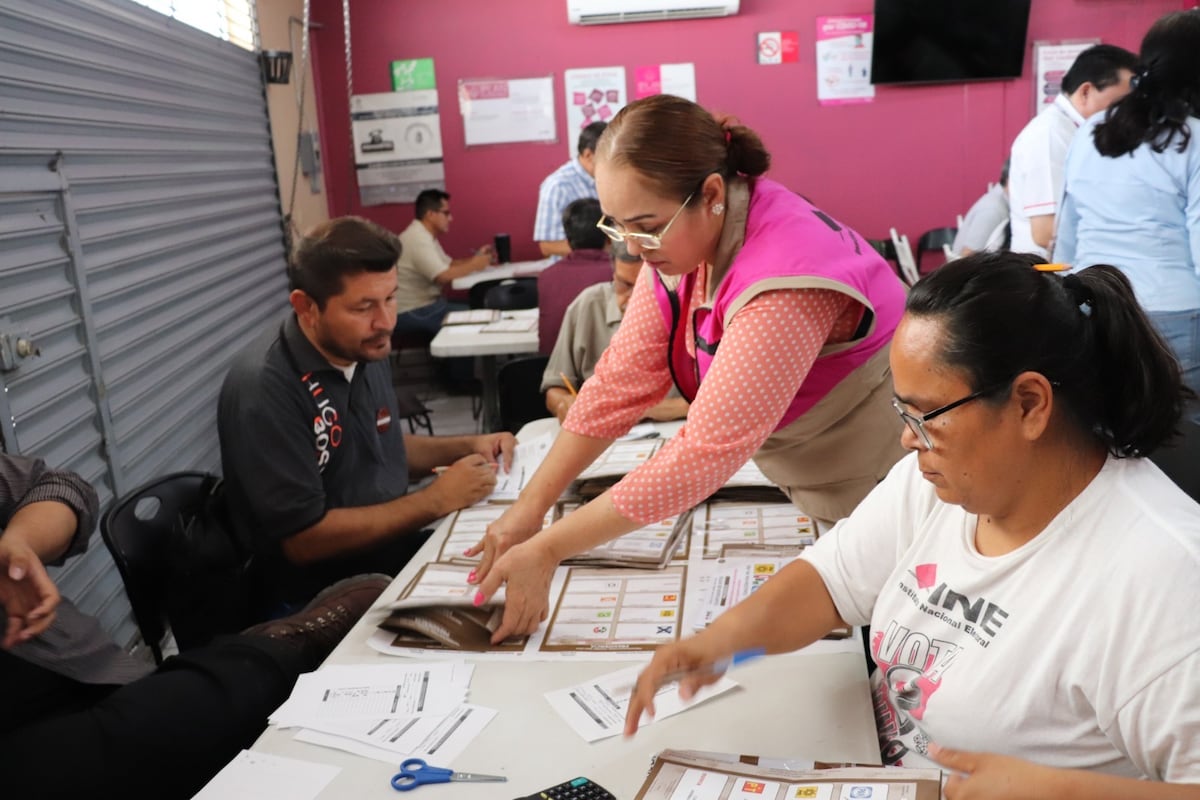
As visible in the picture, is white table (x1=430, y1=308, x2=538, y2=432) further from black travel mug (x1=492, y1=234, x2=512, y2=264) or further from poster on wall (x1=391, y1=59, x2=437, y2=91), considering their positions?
poster on wall (x1=391, y1=59, x2=437, y2=91)

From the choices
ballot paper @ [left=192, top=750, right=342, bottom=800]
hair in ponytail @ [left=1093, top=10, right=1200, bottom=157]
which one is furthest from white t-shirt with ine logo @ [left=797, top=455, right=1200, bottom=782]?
hair in ponytail @ [left=1093, top=10, right=1200, bottom=157]

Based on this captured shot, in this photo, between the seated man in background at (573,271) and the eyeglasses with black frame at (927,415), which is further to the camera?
the seated man in background at (573,271)

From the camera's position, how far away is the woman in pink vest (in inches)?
60.3

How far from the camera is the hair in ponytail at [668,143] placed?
5.22 ft

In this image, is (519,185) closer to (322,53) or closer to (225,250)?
(322,53)

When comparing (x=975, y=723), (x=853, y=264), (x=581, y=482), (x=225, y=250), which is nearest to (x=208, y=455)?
(x=225, y=250)

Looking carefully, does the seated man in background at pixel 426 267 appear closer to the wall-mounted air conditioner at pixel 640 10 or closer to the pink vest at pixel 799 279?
the wall-mounted air conditioner at pixel 640 10

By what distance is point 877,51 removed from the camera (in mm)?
6566

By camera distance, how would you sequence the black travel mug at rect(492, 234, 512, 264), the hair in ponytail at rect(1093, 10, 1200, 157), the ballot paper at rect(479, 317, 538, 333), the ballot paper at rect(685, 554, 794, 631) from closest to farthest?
1. the ballot paper at rect(685, 554, 794, 631)
2. the hair in ponytail at rect(1093, 10, 1200, 157)
3. the ballot paper at rect(479, 317, 538, 333)
4. the black travel mug at rect(492, 234, 512, 264)

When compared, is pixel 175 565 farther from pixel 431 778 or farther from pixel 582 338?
pixel 582 338

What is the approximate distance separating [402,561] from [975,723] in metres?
1.60

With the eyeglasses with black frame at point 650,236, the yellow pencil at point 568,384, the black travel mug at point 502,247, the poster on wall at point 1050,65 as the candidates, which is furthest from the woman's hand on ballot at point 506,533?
the poster on wall at point 1050,65

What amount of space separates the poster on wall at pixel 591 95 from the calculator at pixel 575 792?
5996 mm

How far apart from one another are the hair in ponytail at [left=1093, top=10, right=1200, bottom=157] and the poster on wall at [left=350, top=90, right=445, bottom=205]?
4986mm
